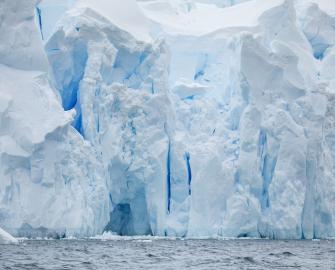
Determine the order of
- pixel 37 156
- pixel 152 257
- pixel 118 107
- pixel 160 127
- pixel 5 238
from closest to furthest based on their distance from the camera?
pixel 152 257 < pixel 5 238 < pixel 37 156 < pixel 118 107 < pixel 160 127

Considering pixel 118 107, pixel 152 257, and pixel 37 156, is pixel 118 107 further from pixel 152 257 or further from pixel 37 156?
pixel 152 257

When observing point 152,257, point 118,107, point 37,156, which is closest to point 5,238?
point 37,156

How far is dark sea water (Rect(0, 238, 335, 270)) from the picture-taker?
55.5 ft

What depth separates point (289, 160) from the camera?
30.6 meters

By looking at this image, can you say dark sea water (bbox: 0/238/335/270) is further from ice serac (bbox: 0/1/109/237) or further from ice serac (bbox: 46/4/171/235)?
ice serac (bbox: 46/4/171/235)

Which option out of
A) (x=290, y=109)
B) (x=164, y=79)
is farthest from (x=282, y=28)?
(x=164, y=79)

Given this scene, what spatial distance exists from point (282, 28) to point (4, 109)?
1532cm

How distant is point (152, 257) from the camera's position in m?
19.8

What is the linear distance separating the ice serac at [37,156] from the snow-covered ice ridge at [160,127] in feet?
0.19

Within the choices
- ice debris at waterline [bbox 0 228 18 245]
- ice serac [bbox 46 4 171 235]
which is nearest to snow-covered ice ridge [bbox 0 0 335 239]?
ice serac [bbox 46 4 171 235]

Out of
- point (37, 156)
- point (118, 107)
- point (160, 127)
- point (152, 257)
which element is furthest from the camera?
point (160, 127)

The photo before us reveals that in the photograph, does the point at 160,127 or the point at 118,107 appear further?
the point at 160,127

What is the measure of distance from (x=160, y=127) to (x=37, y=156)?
6.48 metres

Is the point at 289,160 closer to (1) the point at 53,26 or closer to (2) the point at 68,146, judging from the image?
(2) the point at 68,146
